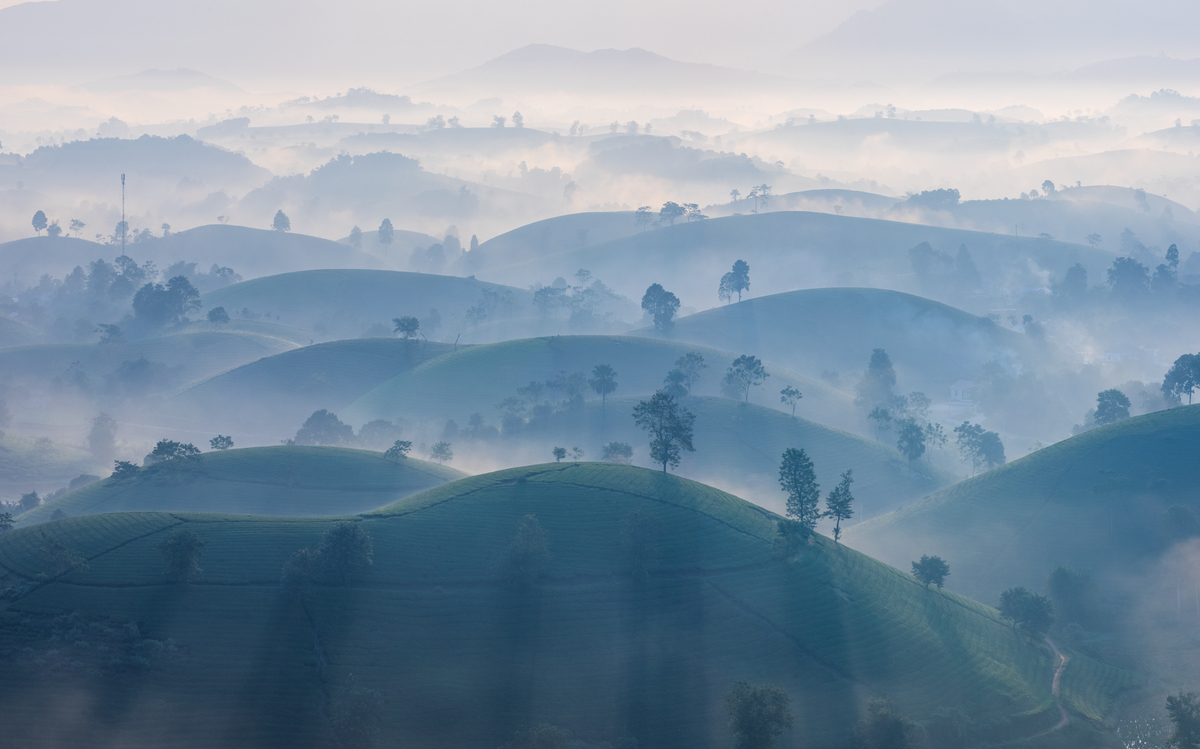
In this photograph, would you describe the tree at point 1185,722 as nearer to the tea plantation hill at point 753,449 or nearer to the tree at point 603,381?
the tea plantation hill at point 753,449

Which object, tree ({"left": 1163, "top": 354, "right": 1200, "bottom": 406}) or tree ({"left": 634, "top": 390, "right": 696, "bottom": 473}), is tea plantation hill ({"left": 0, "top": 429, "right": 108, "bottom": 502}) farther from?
tree ({"left": 1163, "top": 354, "right": 1200, "bottom": 406})

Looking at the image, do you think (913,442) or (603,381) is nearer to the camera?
(913,442)

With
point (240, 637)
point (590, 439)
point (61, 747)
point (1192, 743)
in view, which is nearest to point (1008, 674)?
point (1192, 743)

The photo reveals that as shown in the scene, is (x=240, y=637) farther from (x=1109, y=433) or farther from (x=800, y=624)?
(x=1109, y=433)

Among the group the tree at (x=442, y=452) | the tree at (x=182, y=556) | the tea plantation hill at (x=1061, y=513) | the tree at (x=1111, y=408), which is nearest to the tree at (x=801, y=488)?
the tea plantation hill at (x=1061, y=513)

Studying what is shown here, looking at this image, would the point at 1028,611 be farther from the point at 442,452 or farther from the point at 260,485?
the point at 442,452

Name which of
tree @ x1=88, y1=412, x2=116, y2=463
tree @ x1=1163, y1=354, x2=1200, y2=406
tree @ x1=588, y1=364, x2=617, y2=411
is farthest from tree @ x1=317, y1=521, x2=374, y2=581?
tree @ x1=1163, y1=354, x2=1200, y2=406

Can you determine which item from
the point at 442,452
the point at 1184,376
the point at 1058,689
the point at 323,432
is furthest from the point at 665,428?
the point at 1184,376
